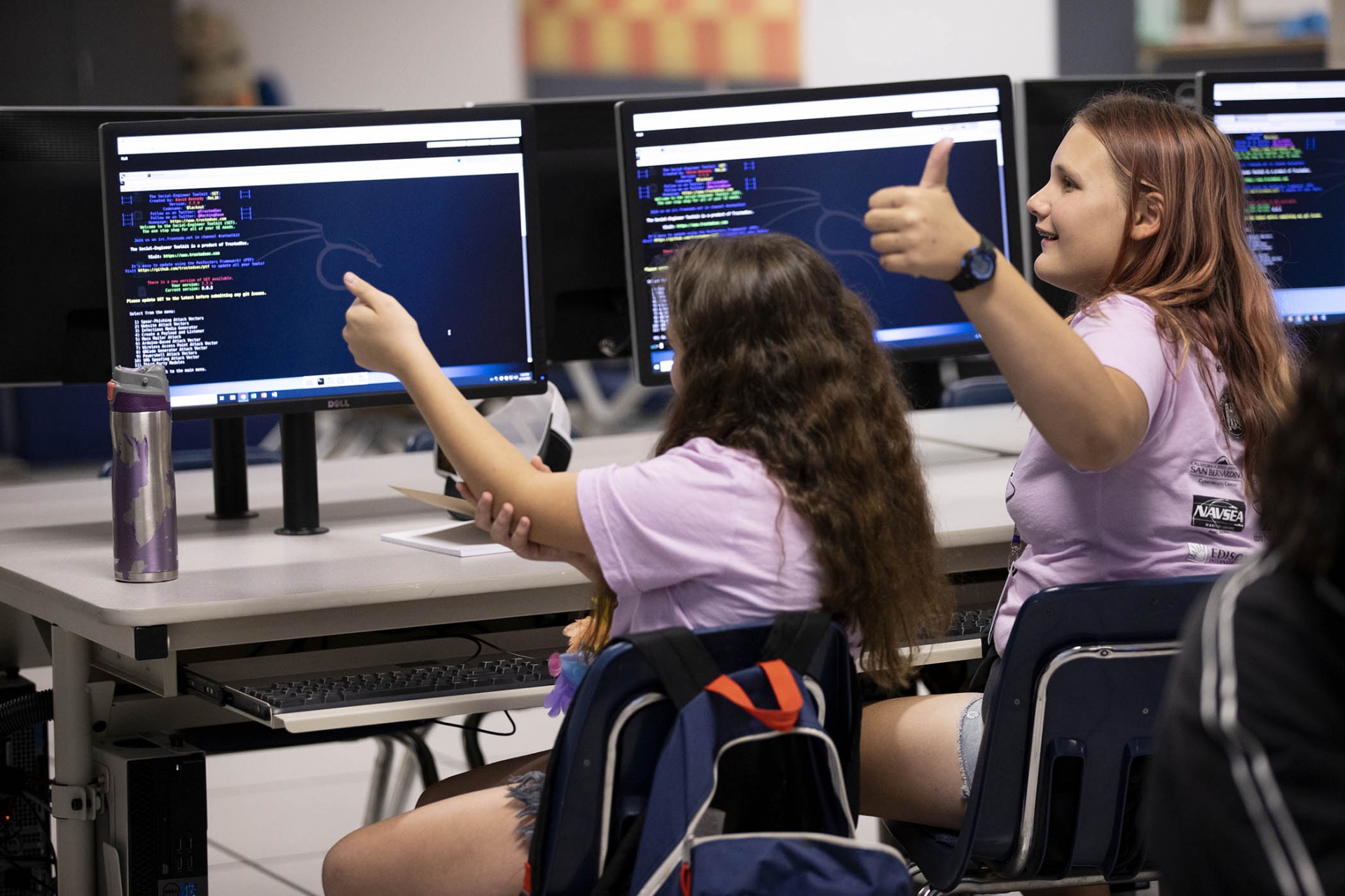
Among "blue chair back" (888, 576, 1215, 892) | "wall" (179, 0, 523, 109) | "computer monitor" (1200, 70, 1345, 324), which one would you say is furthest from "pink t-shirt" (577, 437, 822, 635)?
"wall" (179, 0, 523, 109)

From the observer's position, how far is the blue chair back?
1492 millimetres

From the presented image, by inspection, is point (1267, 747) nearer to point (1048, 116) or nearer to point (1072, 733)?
point (1072, 733)

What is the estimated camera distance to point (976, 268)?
1323mm

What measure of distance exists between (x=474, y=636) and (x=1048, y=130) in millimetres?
1393

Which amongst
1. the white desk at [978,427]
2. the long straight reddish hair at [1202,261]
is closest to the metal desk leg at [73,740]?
the long straight reddish hair at [1202,261]

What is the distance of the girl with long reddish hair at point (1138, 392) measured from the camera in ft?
4.99

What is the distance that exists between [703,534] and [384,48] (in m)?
5.21

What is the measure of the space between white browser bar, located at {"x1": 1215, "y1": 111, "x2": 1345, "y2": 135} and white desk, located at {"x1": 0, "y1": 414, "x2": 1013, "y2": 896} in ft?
2.64

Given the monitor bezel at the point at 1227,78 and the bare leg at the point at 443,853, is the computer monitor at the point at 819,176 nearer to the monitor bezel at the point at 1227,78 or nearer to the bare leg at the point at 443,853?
the monitor bezel at the point at 1227,78

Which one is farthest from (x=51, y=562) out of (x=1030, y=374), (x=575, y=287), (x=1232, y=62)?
(x=1232, y=62)

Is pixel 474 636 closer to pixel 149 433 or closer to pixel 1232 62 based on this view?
pixel 149 433

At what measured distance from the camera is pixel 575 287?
2.47 metres

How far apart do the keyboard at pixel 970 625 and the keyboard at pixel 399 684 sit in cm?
51

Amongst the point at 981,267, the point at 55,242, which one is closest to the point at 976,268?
the point at 981,267
